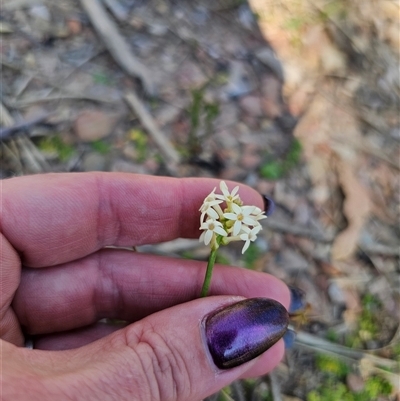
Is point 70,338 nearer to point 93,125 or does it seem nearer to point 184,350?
point 184,350

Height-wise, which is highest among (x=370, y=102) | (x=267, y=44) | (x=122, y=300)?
(x=267, y=44)

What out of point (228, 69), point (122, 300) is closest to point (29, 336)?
point (122, 300)

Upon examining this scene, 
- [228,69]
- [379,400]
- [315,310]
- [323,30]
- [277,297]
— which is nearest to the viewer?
[277,297]

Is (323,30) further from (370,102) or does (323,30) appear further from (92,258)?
(92,258)

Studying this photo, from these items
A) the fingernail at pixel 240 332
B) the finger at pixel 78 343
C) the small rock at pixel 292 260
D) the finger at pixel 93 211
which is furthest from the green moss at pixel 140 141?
the fingernail at pixel 240 332

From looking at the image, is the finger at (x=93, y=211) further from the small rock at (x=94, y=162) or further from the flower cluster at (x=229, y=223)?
the small rock at (x=94, y=162)
